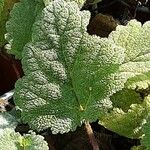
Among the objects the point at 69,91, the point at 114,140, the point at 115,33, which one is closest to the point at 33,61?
the point at 69,91

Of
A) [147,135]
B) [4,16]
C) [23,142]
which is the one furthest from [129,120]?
[4,16]

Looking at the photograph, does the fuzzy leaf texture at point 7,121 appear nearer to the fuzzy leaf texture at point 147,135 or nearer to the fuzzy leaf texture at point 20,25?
the fuzzy leaf texture at point 20,25

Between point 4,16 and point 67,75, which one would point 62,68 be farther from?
point 4,16

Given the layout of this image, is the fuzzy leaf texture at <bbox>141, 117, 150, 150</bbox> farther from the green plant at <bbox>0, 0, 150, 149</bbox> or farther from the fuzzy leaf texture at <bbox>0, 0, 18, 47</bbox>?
the fuzzy leaf texture at <bbox>0, 0, 18, 47</bbox>

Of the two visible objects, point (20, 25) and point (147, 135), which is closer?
point (147, 135)

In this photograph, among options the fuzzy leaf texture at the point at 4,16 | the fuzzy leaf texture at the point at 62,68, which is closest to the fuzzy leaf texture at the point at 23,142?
the fuzzy leaf texture at the point at 62,68

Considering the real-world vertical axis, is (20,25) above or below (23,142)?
above
